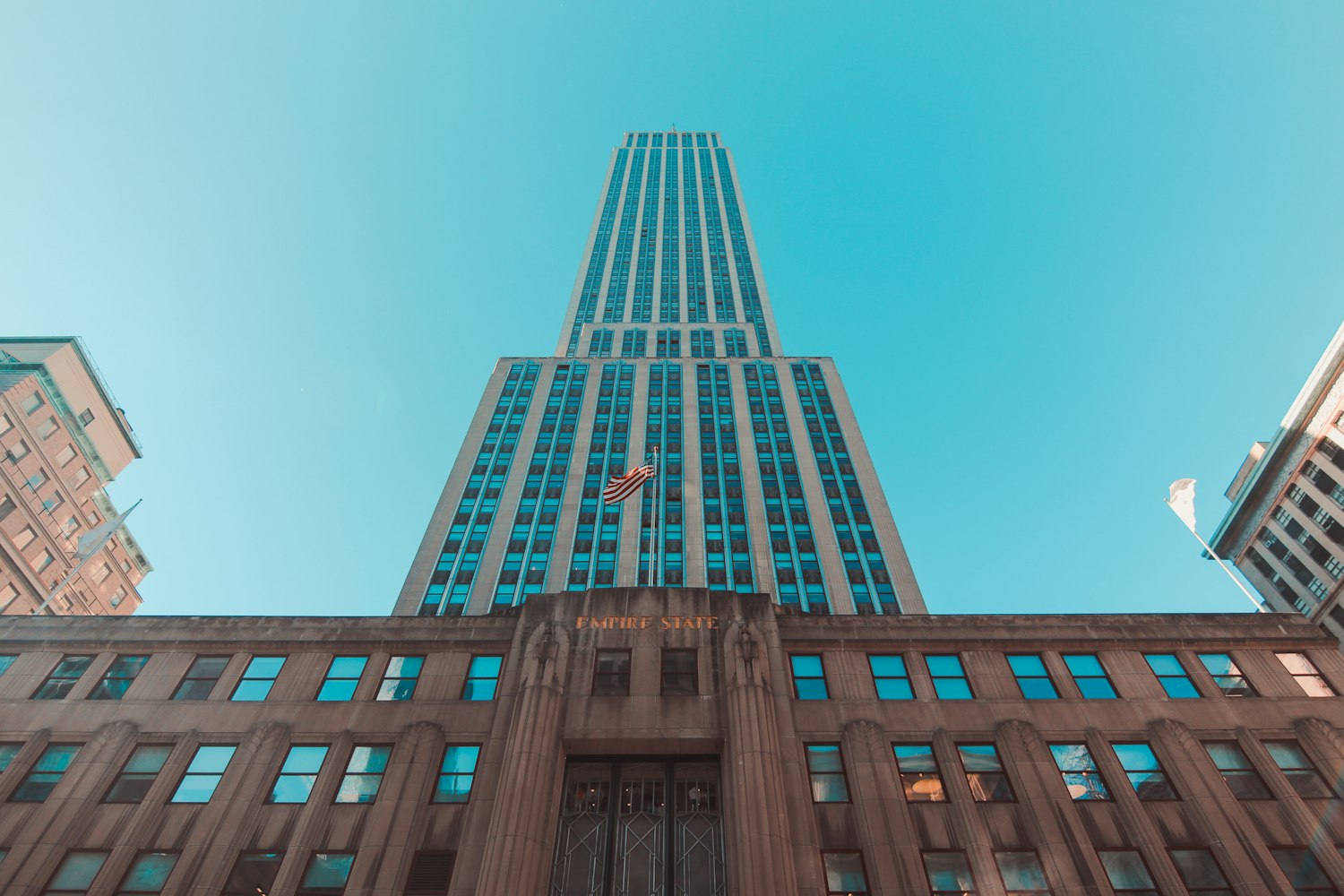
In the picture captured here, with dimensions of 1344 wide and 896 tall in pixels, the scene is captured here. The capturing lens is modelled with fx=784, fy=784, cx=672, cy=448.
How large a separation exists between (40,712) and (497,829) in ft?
63.3

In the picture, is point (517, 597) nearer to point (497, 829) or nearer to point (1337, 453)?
point (497, 829)

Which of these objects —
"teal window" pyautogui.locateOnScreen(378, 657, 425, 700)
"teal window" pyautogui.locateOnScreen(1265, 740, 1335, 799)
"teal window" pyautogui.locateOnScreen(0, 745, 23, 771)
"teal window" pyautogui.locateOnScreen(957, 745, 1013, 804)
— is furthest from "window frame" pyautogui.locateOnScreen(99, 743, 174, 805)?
"teal window" pyautogui.locateOnScreen(1265, 740, 1335, 799)

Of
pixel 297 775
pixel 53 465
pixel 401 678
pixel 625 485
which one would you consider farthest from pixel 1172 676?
pixel 53 465

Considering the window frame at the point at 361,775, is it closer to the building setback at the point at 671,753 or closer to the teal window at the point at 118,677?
the building setback at the point at 671,753

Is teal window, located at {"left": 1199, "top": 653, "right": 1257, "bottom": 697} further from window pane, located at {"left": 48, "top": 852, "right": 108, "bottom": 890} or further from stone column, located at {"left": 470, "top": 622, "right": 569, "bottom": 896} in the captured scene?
window pane, located at {"left": 48, "top": 852, "right": 108, "bottom": 890}

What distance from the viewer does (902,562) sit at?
74500 mm

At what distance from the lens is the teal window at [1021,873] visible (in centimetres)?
2388

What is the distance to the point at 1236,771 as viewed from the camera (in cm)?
2731

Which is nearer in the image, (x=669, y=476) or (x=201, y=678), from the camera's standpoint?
(x=201, y=678)

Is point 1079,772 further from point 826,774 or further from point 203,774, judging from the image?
point 203,774

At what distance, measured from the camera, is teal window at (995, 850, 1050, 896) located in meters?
23.9

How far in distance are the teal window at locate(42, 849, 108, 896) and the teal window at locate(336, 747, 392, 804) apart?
728 cm

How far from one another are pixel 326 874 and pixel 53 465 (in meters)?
68.8

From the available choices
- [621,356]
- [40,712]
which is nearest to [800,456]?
[621,356]
